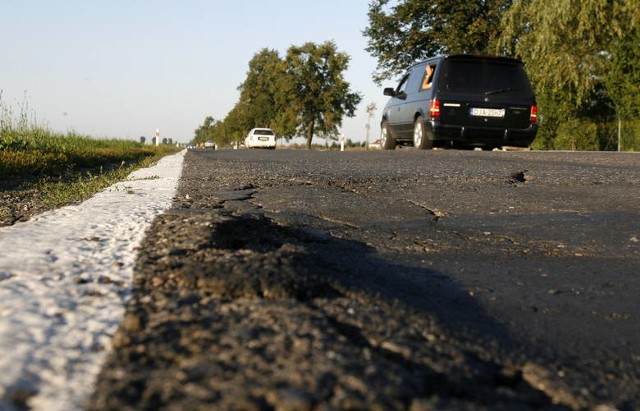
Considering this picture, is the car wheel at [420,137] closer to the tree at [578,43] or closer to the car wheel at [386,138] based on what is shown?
the car wheel at [386,138]

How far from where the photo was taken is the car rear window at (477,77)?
11.5m

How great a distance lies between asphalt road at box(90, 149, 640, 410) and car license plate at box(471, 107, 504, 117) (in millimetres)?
7733

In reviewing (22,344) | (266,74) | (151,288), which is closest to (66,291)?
(151,288)

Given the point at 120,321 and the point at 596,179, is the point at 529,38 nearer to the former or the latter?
the point at 596,179

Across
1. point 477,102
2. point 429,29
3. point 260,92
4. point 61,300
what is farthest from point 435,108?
point 260,92

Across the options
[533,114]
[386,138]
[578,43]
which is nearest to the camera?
[533,114]

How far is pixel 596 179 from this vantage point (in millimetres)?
5586

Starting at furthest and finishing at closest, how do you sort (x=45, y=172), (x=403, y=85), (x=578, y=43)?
(x=578, y=43), (x=403, y=85), (x=45, y=172)

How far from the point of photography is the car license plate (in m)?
11.4

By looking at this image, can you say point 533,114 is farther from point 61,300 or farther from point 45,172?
point 61,300

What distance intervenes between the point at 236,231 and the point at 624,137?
80.4 feet

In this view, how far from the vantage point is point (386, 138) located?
14547 millimetres

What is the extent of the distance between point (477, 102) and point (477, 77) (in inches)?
18.7

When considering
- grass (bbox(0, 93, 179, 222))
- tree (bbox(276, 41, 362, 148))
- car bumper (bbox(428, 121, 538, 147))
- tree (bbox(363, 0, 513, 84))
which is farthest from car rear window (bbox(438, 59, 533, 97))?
tree (bbox(276, 41, 362, 148))
